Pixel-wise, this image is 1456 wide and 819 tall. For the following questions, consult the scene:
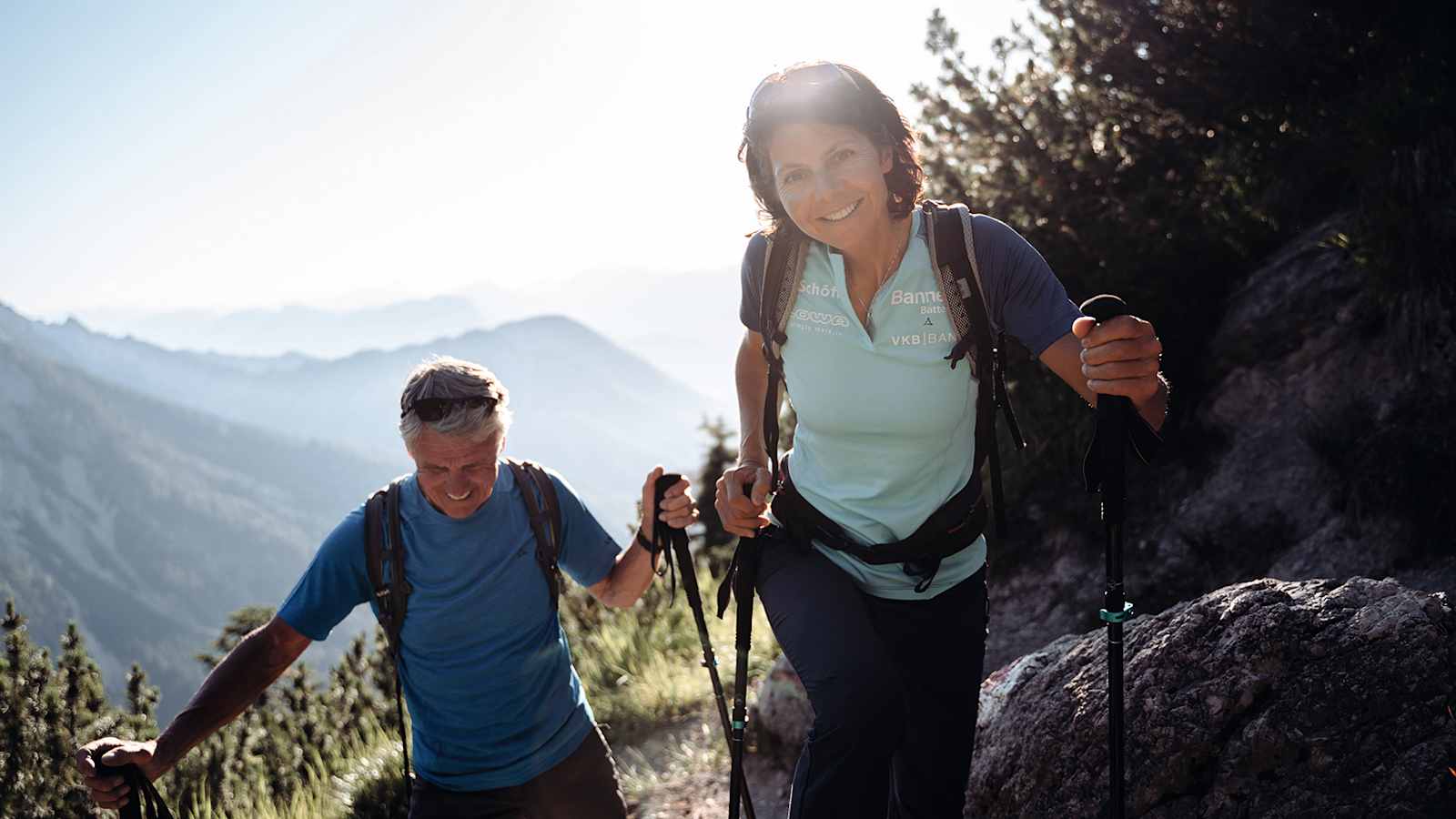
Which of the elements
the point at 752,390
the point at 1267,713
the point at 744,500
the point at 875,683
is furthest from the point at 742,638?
the point at 1267,713

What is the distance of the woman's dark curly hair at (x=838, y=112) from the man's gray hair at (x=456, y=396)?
122cm

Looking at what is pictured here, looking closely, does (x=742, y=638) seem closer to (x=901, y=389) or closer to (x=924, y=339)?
(x=901, y=389)

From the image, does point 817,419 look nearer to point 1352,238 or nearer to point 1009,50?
point 1352,238

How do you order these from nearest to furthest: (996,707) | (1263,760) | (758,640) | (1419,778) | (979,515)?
(1419,778) < (1263,760) < (979,515) < (996,707) < (758,640)

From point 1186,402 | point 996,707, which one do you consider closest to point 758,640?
point 1186,402

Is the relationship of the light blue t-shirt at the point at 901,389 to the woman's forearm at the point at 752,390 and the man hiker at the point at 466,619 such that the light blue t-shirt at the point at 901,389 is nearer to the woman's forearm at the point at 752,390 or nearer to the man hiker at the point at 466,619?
the woman's forearm at the point at 752,390

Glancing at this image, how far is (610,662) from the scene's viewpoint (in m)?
7.75

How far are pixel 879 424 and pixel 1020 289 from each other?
0.48 m

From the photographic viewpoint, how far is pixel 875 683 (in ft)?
7.88

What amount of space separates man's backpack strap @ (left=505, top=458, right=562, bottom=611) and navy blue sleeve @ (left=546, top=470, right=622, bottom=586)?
3 cm

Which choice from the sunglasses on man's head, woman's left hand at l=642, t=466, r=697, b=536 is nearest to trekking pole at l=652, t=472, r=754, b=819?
woman's left hand at l=642, t=466, r=697, b=536

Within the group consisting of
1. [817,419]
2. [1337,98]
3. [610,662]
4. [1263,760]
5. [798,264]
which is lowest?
[610,662]

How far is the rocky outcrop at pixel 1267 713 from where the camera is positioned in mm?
2406

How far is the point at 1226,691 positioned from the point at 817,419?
4.19 feet
